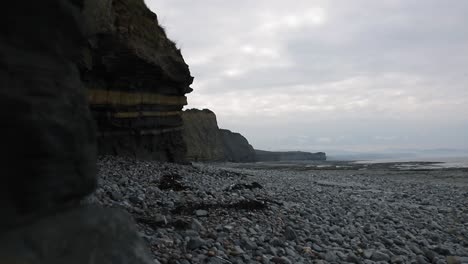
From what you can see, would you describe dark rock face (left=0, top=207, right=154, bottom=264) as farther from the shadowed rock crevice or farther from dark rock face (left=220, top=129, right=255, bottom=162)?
dark rock face (left=220, top=129, right=255, bottom=162)

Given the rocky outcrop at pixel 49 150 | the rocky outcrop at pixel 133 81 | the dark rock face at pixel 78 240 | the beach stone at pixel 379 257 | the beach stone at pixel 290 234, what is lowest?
the beach stone at pixel 379 257

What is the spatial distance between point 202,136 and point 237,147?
2010 centimetres

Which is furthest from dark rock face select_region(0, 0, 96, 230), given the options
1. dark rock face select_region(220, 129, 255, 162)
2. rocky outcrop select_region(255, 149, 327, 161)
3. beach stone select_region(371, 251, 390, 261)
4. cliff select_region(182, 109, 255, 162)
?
rocky outcrop select_region(255, 149, 327, 161)

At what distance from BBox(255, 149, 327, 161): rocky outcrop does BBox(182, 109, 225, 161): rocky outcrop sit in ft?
81.5

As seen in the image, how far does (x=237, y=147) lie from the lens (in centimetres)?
6719

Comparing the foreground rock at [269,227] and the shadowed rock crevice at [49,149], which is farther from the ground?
the shadowed rock crevice at [49,149]

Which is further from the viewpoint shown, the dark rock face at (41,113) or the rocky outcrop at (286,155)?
the rocky outcrop at (286,155)

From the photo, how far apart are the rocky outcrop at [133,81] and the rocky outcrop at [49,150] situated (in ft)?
34.9

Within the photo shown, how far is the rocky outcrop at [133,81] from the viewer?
13930mm

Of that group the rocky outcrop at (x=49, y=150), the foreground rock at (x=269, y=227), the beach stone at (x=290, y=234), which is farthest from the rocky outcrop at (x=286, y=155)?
the rocky outcrop at (x=49, y=150)

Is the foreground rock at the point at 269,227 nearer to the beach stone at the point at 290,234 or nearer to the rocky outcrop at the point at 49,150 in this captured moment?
the beach stone at the point at 290,234

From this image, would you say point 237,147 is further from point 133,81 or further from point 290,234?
point 290,234

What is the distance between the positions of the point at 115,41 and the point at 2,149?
1306 cm

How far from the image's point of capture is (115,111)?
1501cm
